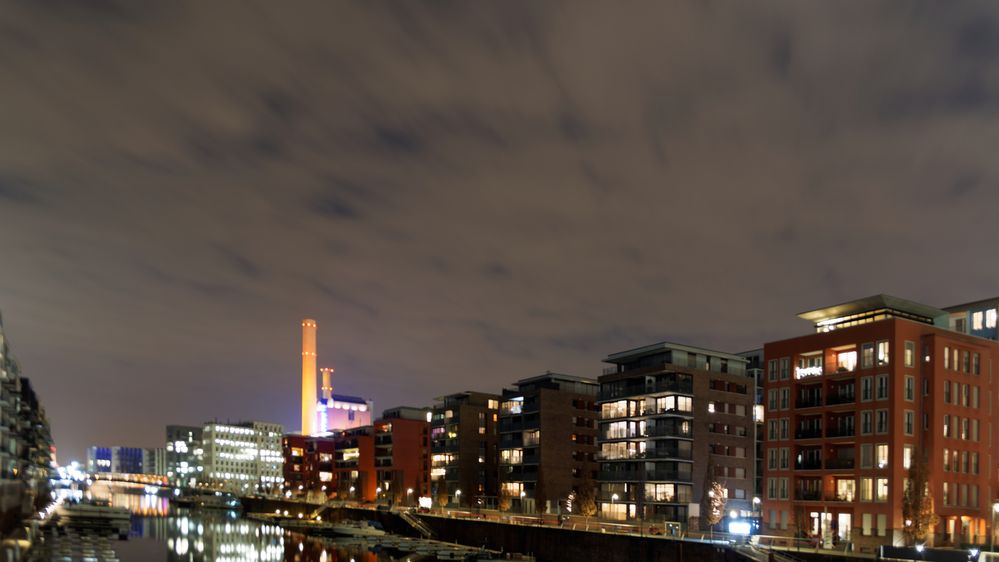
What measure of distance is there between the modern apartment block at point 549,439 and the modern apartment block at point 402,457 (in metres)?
34.0

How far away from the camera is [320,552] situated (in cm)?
10031

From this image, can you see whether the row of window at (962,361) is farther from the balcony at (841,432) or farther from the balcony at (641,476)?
the balcony at (641,476)

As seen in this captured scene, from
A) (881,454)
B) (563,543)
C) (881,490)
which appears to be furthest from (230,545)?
(881,454)

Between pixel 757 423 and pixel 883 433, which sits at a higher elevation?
pixel 883 433

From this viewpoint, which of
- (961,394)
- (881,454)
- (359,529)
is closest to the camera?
(881,454)

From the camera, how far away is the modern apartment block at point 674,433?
104m

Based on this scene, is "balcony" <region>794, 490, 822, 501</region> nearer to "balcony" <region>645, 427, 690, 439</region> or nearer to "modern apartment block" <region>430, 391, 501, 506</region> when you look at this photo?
"balcony" <region>645, 427, 690, 439</region>

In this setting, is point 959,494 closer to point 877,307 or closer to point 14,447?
point 877,307

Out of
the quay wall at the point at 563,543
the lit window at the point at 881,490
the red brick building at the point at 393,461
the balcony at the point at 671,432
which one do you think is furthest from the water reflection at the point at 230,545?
the lit window at the point at 881,490

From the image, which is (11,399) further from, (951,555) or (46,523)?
(951,555)

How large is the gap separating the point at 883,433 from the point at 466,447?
87.6 m

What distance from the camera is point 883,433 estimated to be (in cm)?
7262

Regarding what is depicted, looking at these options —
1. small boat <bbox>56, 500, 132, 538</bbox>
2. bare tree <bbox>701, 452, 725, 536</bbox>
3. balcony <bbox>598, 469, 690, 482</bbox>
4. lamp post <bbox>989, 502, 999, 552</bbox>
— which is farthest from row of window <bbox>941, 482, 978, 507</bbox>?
small boat <bbox>56, 500, 132, 538</bbox>

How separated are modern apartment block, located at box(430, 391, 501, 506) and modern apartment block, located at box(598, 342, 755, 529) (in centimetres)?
3867
